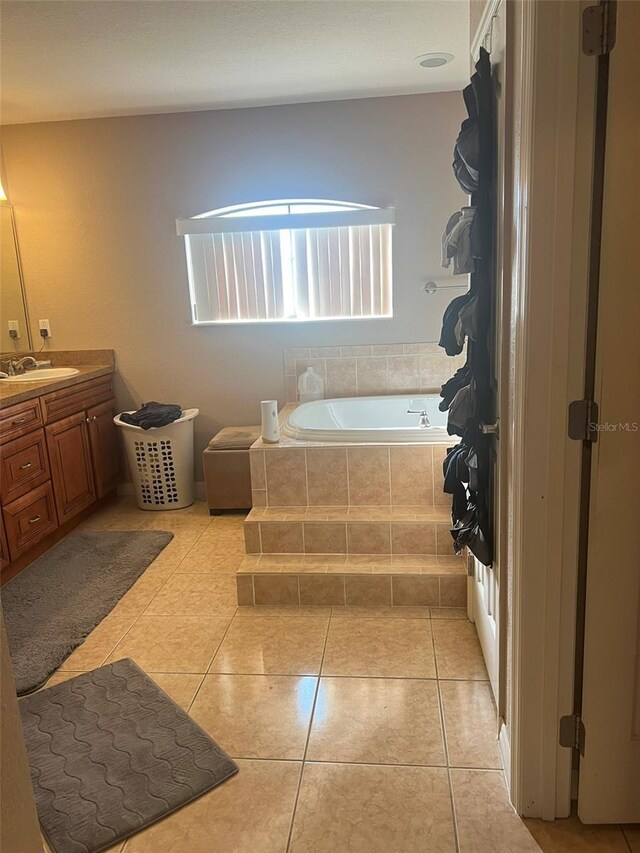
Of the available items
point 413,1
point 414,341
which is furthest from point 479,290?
point 414,341

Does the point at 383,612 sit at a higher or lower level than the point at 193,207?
lower

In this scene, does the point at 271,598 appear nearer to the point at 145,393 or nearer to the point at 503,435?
the point at 503,435

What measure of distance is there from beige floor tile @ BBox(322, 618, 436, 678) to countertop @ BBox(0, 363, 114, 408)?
1923mm

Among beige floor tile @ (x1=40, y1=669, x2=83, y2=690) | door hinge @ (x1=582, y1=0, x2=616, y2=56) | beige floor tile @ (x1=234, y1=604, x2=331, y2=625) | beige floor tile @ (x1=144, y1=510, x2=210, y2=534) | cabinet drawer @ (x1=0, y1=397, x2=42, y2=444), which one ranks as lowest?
beige floor tile @ (x1=40, y1=669, x2=83, y2=690)

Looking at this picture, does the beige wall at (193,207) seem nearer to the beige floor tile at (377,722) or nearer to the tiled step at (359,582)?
the tiled step at (359,582)

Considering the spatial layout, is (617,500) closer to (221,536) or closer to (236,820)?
→ (236,820)

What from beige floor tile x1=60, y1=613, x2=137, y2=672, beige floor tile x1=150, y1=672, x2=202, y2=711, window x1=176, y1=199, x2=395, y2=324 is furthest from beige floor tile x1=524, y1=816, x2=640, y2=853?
window x1=176, y1=199, x2=395, y2=324

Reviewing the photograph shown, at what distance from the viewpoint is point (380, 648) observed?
7.67ft

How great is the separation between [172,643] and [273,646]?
418mm

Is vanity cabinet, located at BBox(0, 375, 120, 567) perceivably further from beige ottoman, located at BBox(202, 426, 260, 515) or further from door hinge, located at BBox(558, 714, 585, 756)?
door hinge, located at BBox(558, 714, 585, 756)

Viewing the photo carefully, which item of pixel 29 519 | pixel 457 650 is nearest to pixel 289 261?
pixel 29 519

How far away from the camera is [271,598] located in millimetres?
2693

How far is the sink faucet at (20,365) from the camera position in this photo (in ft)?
12.4

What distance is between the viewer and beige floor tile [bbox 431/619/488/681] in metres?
2.17
